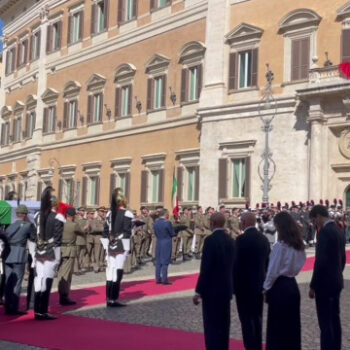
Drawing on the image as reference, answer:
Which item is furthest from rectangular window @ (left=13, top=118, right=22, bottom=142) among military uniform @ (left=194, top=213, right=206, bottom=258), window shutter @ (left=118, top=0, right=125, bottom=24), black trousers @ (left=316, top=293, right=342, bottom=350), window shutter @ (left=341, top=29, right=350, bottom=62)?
black trousers @ (left=316, top=293, right=342, bottom=350)

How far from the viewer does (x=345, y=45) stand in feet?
79.1

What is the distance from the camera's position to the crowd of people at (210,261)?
655 centimetres

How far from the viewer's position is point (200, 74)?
28.7m

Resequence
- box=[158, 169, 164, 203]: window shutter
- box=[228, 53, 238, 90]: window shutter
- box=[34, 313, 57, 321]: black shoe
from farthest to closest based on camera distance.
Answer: box=[158, 169, 164, 203]: window shutter, box=[228, 53, 238, 90]: window shutter, box=[34, 313, 57, 321]: black shoe

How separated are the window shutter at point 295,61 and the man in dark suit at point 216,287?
1899 cm

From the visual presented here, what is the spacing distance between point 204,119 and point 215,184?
277 cm

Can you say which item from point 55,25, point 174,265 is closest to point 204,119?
point 174,265

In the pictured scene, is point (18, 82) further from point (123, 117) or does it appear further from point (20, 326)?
point (20, 326)

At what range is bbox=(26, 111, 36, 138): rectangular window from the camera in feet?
134

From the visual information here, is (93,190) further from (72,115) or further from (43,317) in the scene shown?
(43,317)

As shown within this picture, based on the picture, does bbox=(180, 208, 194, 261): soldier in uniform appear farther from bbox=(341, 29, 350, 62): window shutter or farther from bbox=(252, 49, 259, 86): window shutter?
bbox=(341, 29, 350, 62): window shutter

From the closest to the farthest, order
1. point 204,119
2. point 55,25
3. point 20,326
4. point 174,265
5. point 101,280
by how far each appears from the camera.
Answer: point 20,326 → point 101,280 → point 174,265 → point 204,119 → point 55,25

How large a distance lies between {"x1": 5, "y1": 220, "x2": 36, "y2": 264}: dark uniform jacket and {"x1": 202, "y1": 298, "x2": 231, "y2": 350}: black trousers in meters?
4.42

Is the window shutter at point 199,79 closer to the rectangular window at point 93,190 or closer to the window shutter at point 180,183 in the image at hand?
the window shutter at point 180,183
